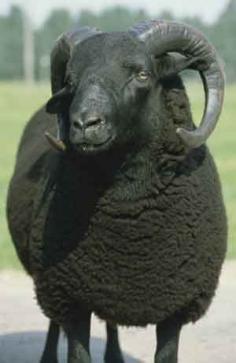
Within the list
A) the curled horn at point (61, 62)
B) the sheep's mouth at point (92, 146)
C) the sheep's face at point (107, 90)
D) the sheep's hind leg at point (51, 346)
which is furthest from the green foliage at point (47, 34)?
the sheep's mouth at point (92, 146)

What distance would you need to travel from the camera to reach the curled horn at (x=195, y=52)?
21.8ft

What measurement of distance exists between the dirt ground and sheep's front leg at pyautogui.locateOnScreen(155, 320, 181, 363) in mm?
1918

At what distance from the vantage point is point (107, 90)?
6.19 m

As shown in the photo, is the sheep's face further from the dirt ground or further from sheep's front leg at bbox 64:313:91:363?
the dirt ground

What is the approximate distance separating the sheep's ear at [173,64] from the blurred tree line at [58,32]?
275 feet

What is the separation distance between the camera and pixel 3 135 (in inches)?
1492

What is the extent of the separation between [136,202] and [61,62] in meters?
1.01

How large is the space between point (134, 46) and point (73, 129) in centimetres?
75

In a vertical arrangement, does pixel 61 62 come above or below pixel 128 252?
above

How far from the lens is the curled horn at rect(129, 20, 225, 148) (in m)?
6.64

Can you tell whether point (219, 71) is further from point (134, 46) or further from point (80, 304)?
point (80, 304)

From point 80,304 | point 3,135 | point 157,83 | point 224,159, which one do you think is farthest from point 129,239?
point 3,135

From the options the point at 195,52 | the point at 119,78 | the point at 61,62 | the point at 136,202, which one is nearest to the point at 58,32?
the point at 61,62

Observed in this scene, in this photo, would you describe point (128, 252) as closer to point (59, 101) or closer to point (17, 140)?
point (59, 101)
